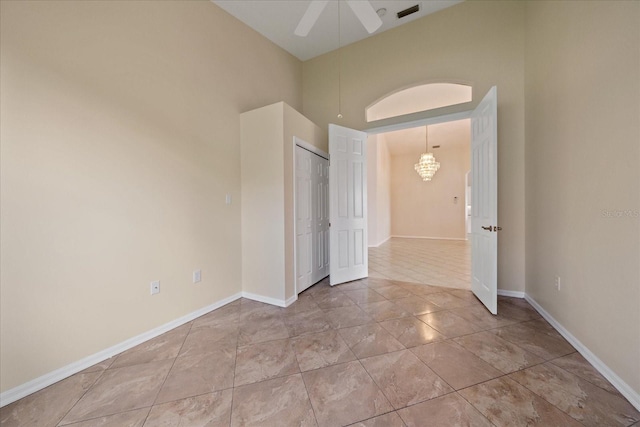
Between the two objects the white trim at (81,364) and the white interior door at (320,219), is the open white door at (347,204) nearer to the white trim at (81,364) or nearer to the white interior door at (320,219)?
the white interior door at (320,219)

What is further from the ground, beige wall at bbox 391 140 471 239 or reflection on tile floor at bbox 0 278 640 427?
beige wall at bbox 391 140 471 239

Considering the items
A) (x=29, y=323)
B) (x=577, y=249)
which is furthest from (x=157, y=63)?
(x=577, y=249)

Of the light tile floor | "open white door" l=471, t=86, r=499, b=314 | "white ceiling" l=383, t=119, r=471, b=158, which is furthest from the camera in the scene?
"white ceiling" l=383, t=119, r=471, b=158

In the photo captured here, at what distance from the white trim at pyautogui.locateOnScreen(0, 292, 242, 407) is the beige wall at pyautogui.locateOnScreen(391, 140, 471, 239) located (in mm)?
8261

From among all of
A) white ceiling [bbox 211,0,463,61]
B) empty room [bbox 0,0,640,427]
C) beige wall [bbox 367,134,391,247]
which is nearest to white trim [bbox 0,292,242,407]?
empty room [bbox 0,0,640,427]

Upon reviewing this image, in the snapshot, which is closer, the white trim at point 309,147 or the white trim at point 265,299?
the white trim at point 265,299

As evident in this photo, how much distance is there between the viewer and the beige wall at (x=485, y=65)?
9.49 feet

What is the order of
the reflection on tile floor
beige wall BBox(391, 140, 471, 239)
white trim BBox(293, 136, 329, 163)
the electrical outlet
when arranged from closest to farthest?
the reflection on tile floor
the electrical outlet
white trim BBox(293, 136, 329, 163)
beige wall BBox(391, 140, 471, 239)

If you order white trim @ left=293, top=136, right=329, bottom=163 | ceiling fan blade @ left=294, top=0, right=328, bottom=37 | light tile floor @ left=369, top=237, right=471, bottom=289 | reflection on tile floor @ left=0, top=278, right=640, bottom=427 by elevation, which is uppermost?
ceiling fan blade @ left=294, top=0, right=328, bottom=37

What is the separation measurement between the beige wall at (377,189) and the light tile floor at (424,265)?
859 millimetres

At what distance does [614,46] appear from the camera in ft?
5.17

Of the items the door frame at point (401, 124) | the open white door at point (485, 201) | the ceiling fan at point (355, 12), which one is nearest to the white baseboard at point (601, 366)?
the open white door at point (485, 201)

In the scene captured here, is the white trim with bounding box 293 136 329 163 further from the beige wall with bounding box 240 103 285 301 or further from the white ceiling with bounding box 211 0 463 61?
the white ceiling with bounding box 211 0 463 61

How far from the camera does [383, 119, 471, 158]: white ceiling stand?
272 inches
